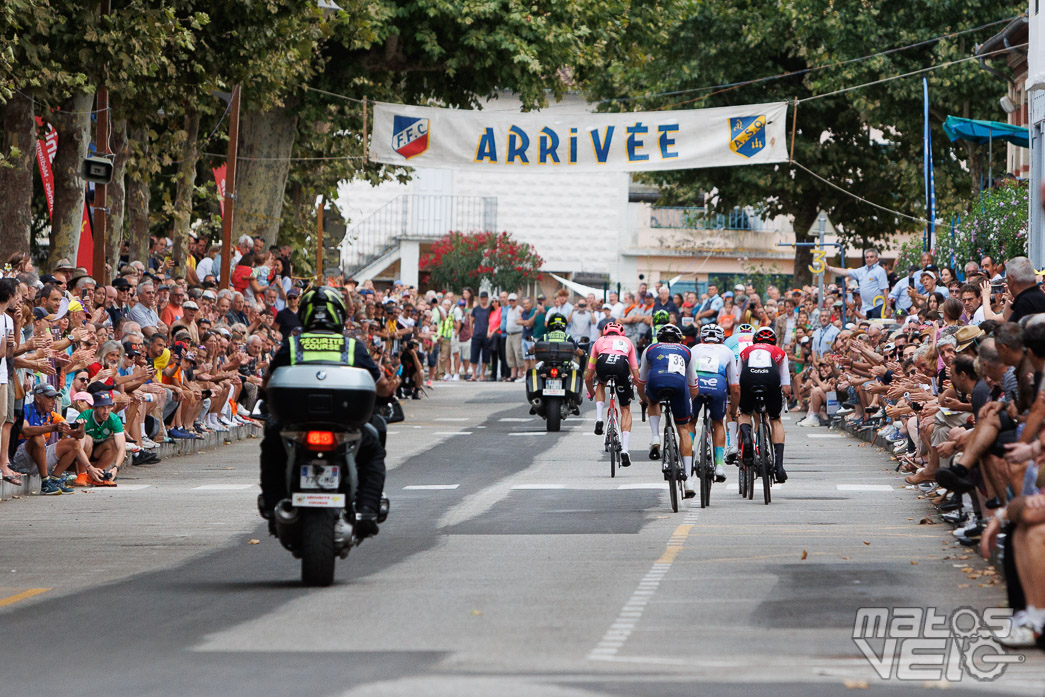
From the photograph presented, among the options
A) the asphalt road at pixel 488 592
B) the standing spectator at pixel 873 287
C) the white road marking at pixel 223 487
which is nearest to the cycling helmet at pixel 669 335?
the asphalt road at pixel 488 592

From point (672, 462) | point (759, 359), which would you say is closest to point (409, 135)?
point (759, 359)

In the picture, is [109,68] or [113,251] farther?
[113,251]

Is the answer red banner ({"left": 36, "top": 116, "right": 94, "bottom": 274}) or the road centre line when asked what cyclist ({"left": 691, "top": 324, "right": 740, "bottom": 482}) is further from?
red banner ({"left": 36, "top": 116, "right": 94, "bottom": 274})

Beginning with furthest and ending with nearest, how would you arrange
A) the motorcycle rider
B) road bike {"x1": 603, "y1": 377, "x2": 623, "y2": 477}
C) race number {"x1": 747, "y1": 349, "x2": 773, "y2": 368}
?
road bike {"x1": 603, "y1": 377, "x2": 623, "y2": 477}
race number {"x1": 747, "y1": 349, "x2": 773, "y2": 368}
the motorcycle rider

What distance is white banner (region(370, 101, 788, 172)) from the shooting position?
1206 inches

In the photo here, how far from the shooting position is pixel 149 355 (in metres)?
21.2

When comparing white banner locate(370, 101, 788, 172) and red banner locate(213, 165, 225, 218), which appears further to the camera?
red banner locate(213, 165, 225, 218)

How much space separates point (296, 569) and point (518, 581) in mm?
1616

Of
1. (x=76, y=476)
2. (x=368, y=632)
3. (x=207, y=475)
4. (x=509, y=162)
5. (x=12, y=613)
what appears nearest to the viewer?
(x=368, y=632)

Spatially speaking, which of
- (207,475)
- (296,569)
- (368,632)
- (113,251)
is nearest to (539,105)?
(113,251)

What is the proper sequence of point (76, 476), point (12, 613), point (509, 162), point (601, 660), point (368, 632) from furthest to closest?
point (509, 162), point (76, 476), point (12, 613), point (368, 632), point (601, 660)

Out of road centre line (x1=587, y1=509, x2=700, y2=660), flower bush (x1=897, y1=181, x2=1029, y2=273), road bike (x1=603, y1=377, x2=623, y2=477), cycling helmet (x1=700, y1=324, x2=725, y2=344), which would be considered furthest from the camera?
flower bush (x1=897, y1=181, x2=1029, y2=273)

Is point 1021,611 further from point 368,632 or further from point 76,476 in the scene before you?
point 76,476

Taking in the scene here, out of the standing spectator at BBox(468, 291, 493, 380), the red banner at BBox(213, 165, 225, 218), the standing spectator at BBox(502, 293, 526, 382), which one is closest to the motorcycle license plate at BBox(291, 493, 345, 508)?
the red banner at BBox(213, 165, 225, 218)
